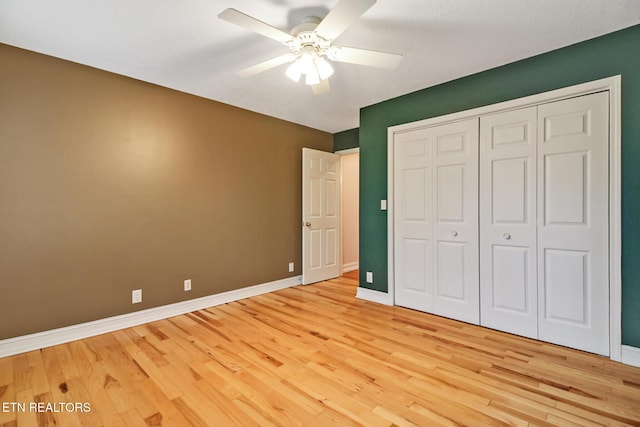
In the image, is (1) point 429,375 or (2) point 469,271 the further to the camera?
(2) point 469,271

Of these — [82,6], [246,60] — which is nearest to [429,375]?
[246,60]

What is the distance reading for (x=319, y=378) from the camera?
202 cm

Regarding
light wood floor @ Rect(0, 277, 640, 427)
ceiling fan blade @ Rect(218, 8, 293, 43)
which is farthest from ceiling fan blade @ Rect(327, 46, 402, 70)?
light wood floor @ Rect(0, 277, 640, 427)

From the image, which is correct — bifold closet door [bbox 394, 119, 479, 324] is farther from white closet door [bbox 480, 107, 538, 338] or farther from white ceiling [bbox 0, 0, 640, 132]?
white ceiling [bbox 0, 0, 640, 132]

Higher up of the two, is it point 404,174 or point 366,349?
point 404,174

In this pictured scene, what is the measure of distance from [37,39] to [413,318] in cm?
410

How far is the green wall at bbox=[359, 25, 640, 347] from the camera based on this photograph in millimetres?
2160

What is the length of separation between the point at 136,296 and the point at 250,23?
276cm

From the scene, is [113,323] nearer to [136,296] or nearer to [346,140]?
[136,296]

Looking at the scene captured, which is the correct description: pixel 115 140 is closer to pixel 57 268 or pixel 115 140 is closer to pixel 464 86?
pixel 57 268

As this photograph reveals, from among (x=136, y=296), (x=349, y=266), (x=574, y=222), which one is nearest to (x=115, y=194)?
(x=136, y=296)

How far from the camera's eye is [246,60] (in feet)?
8.55

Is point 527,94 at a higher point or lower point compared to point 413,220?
higher

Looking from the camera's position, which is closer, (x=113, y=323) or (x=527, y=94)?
(x=527, y=94)
